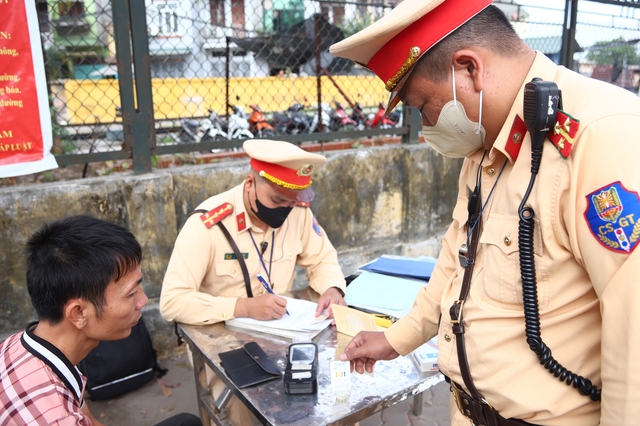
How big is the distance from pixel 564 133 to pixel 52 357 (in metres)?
1.39

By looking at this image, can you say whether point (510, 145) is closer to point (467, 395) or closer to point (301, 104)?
point (467, 395)

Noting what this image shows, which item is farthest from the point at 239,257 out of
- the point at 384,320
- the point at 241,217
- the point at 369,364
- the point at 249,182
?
the point at 369,364

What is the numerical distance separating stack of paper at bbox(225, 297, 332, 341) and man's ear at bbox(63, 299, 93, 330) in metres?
0.72

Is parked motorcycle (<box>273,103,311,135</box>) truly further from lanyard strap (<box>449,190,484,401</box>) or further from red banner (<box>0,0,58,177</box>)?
lanyard strap (<box>449,190,484,401</box>)

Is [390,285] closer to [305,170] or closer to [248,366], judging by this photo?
[305,170]

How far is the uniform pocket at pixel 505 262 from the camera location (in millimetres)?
958

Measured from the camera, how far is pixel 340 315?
2.03m

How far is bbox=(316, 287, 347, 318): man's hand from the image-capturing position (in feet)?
7.06

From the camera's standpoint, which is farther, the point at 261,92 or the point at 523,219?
the point at 261,92

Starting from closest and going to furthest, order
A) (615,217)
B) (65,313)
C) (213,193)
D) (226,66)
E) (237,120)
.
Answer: (615,217) → (65,313) → (213,193) → (226,66) → (237,120)

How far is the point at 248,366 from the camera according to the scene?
1715 mm

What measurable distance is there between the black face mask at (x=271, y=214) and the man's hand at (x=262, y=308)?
0.43 metres

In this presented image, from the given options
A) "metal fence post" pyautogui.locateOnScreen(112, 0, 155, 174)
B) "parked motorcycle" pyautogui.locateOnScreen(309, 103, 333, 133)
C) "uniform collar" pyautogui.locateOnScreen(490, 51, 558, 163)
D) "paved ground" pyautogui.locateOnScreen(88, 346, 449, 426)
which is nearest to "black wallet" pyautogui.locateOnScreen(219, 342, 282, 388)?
"uniform collar" pyautogui.locateOnScreen(490, 51, 558, 163)

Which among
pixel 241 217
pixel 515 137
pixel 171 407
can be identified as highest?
pixel 515 137
